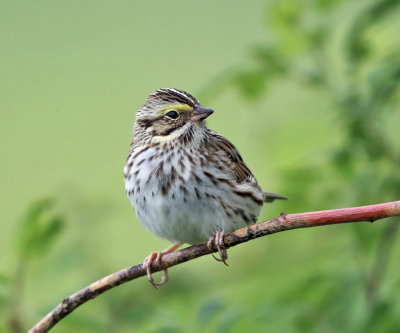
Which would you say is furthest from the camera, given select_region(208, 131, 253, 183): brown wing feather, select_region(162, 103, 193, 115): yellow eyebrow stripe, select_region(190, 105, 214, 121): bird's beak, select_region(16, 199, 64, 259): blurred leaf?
select_region(208, 131, 253, 183): brown wing feather

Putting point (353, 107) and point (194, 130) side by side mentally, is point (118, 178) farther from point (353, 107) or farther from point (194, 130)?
point (353, 107)

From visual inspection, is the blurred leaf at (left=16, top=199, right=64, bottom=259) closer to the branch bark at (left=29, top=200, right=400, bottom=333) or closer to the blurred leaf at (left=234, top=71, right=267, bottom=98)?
the branch bark at (left=29, top=200, right=400, bottom=333)

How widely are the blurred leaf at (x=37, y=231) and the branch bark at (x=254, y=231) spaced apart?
0.48 metres

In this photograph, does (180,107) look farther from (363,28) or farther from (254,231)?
(254,231)

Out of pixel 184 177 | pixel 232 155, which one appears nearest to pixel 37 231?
pixel 184 177

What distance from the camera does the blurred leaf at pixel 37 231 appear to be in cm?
294

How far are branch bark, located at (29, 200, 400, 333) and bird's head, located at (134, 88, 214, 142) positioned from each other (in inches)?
45.8

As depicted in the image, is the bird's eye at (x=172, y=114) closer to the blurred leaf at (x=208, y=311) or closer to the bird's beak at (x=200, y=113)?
the bird's beak at (x=200, y=113)

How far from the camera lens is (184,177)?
3.62 meters

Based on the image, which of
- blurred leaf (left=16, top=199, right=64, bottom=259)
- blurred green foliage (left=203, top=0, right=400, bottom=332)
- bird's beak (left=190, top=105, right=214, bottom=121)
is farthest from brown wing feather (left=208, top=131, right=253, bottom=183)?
blurred leaf (left=16, top=199, right=64, bottom=259)

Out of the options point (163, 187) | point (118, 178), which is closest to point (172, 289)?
point (163, 187)

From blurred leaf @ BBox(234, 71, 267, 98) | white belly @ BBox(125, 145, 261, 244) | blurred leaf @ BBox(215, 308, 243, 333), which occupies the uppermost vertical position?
blurred leaf @ BBox(234, 71, 267, 98)

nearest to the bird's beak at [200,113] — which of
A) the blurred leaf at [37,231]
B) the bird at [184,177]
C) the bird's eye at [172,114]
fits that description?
the bird at [184,177]

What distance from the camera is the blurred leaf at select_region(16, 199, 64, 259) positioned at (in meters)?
2.94
